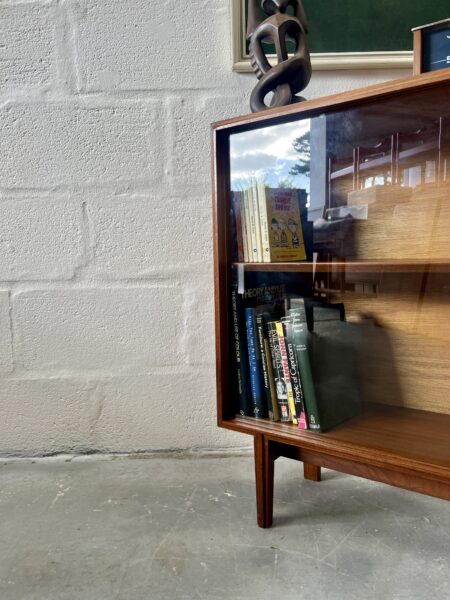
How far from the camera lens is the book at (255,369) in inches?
47.0

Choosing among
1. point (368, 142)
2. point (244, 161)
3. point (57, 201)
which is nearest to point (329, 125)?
point (368, 142)

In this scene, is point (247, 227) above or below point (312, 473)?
above

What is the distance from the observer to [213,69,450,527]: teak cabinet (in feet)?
3.43

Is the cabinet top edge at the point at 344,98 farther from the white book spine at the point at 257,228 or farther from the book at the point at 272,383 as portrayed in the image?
the book at the point at 272,383

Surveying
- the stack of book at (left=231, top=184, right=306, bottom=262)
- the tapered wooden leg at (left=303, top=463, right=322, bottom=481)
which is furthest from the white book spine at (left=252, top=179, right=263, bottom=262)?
the tapered wooden leg at (left=303, top=463, right=322, bottom=481)

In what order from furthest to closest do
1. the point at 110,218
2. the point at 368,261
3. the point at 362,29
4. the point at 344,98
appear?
the point at 110,218 < the point at 362,29 < the point at 368,261 < the point at 344,98

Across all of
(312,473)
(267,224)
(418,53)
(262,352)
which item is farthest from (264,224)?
(312,473)

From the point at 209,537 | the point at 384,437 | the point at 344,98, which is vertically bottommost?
the point at 209,537

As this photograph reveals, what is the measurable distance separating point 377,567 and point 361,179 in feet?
2.80

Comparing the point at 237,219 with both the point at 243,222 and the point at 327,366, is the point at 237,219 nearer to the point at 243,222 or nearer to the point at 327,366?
the point at 243,222

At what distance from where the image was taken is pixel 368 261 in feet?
3.71

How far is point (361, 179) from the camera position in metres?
1.15

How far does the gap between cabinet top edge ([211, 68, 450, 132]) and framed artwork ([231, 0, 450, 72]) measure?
39 cm

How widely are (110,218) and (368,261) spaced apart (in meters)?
0.80
